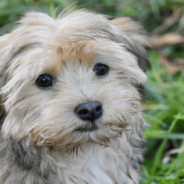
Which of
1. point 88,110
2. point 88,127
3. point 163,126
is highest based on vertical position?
point 88,110

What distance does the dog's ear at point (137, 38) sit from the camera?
2483 millimetres

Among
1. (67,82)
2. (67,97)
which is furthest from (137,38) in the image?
(67,97)

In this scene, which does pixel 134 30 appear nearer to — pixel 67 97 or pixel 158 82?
pixel 67 97

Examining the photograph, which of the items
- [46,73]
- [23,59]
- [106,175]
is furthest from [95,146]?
[23,59]

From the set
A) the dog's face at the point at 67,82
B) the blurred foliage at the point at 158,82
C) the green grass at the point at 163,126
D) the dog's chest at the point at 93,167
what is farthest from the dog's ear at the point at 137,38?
the green grass at the point at 163,126

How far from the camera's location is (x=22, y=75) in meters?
2.11

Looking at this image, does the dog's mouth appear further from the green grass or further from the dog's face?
the green grass

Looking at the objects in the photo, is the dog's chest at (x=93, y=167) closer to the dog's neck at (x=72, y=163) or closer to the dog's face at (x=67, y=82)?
the dog's neck at (x=72, y=163)

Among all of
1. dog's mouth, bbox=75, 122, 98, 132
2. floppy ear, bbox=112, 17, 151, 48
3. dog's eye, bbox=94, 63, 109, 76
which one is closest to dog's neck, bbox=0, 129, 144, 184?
dog's mouth, bbox=75, 122, 98, 132

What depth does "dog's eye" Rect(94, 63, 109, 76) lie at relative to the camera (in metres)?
2.29

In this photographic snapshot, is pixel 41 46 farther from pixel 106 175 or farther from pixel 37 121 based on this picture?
pixel 106 175

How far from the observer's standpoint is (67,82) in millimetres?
2184

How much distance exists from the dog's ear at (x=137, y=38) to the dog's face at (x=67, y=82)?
6.7 inches

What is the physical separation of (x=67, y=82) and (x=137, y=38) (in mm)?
695
